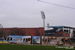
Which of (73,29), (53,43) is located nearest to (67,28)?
(73,29)

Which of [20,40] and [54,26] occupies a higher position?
Result: [54,26]

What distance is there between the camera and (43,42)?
3681 cm

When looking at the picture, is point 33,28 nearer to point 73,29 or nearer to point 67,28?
point 67,28

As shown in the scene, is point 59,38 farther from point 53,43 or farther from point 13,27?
point 13,27

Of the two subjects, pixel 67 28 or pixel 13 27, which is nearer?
pixel 13 27

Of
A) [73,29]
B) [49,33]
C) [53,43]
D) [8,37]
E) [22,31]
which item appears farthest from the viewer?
[73,29]

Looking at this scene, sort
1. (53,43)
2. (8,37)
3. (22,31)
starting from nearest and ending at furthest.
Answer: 1. (53,43)
2. (8,37)
3. (22,31)

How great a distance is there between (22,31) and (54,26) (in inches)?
631

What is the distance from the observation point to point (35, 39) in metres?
37.2

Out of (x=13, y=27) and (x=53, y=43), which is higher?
(x=13, y=27)

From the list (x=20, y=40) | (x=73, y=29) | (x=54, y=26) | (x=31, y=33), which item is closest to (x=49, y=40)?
(x=20, y=40)

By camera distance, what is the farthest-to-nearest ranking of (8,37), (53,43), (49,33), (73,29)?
1. (73,29)
2. (49,33)
3. (8,37)
4. (53,43)

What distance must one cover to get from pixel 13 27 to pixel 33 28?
882 centimetres

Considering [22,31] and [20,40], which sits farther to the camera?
[22,31]
